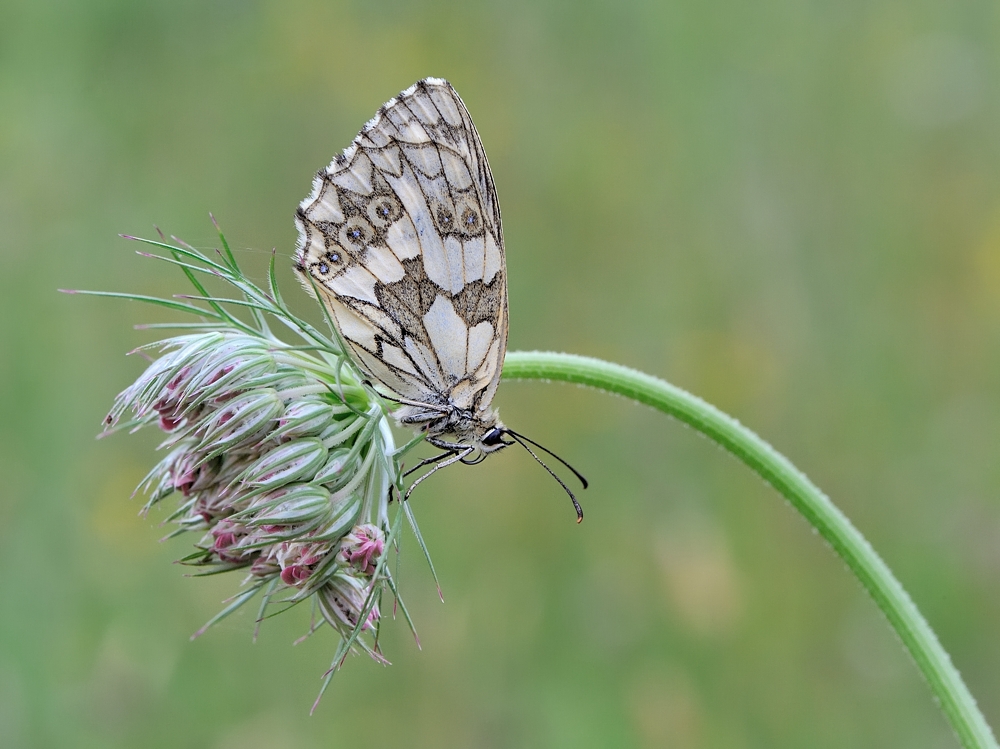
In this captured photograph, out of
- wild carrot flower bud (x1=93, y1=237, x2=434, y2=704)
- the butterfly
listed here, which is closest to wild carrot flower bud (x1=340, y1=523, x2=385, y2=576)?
wild carrot flower bud (x1=93, y1=237, x2=434, y2=704)

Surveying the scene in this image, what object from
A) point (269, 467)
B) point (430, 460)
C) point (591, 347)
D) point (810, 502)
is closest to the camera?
point (269, 467)

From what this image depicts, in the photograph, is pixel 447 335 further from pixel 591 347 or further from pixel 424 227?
pixel 591 347

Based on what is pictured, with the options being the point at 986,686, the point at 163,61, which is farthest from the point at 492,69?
the point at 986,686

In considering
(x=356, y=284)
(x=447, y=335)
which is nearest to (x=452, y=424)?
(x=447, y=335)

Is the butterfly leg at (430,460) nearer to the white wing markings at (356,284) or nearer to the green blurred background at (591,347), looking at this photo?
the white wing markings at (356,284)

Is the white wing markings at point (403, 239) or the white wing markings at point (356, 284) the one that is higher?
the white wing markings at point (403, 239)

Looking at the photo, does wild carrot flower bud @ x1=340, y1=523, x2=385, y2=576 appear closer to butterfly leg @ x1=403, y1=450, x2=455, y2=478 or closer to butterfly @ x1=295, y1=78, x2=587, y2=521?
butterfly leg @ x1=403, y1=450, x2=455, y2=478

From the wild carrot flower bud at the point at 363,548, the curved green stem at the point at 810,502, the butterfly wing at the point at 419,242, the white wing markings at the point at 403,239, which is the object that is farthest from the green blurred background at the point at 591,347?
the curved green stem at the point at 810,502

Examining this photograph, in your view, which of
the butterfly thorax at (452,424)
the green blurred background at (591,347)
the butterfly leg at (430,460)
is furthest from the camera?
the green blurred background at (591,347)
